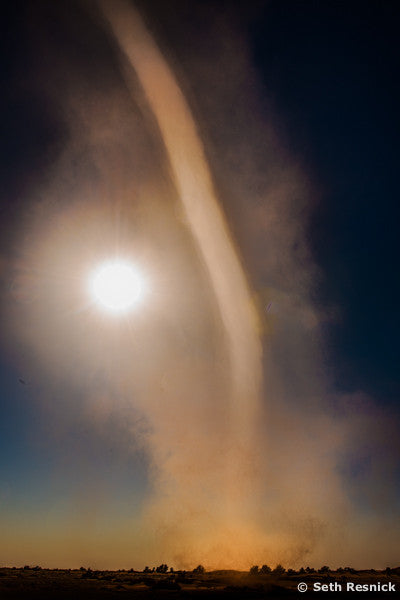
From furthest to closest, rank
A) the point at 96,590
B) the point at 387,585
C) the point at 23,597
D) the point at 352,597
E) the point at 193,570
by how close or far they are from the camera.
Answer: the point at 193,570
the point at 387,585
the point at 96,590
the point at 352,597
the point at 23,597

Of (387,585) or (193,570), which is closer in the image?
(387,585)

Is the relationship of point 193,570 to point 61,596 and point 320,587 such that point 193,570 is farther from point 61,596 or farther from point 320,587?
point 61,596

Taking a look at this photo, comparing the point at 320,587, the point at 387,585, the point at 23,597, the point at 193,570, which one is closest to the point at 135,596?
the point at 23,597

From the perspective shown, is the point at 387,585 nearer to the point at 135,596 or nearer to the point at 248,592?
the point at 248,592

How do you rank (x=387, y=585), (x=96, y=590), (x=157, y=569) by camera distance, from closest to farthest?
(x=96, y=590) → (x=387, y=585) → (x=157, y=569)

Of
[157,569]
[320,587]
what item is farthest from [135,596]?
[157,569]

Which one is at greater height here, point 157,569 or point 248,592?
point 248,592

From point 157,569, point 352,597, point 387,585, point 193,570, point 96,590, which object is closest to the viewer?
point 352,597

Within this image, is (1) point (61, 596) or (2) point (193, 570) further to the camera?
(2) point (193, 570)

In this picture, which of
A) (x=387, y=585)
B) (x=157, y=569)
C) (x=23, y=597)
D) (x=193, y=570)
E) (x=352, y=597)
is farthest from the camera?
(x=157, y=569)
